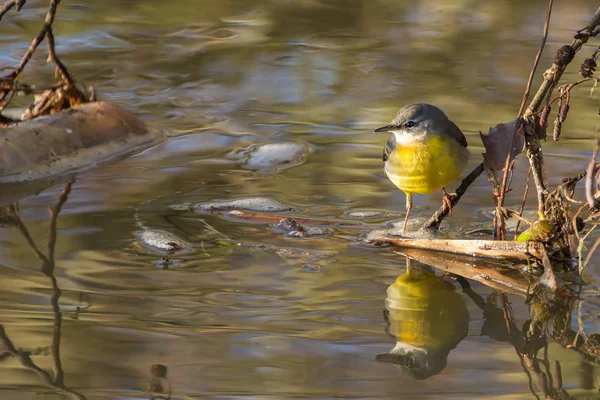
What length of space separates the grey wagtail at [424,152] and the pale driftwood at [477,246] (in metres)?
0.21

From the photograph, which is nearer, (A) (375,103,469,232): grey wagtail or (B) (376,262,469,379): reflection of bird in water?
(B) (376,262,469,379): reflection of bird in water

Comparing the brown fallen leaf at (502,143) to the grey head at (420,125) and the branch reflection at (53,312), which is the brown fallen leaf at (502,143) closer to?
the grey head at (420,125)

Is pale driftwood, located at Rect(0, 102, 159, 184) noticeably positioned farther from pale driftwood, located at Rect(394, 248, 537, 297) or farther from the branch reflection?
pale driftwood, located at Rect(394, 248, 537, 297)

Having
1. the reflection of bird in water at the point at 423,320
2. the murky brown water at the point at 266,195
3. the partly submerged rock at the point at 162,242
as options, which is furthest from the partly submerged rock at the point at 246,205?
the reflection of bird in water at the point at 423,320

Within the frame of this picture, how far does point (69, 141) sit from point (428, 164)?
103 inches

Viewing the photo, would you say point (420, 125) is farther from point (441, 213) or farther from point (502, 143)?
point (502, 143)

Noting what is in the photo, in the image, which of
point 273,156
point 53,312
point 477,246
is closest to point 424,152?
point 477,246

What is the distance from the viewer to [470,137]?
6480 mm

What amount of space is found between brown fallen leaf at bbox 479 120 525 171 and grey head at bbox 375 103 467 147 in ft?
2.14

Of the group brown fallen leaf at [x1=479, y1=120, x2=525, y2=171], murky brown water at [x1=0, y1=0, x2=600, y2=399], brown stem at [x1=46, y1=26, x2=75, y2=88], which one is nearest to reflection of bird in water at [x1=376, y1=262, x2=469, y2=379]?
murky brown water at [x1=0, y1=0, x2=600, y2=399]

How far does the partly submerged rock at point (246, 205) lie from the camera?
209 inches

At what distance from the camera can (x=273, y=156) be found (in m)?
6.20

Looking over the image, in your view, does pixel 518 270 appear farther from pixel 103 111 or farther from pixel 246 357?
pixel 103 111

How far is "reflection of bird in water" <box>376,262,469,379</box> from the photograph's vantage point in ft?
11.8
